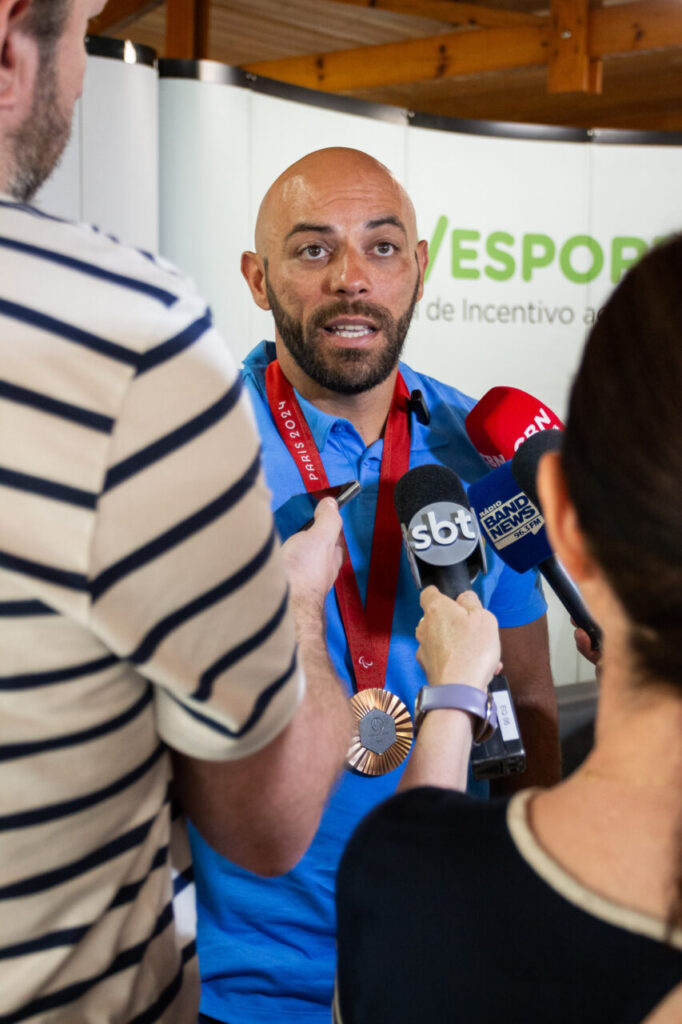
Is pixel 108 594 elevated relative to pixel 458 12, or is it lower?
lower

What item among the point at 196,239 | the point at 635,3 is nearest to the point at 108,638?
the point at 196,239

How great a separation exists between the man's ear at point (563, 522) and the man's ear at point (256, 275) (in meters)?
1.19

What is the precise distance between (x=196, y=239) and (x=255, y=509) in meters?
2.45

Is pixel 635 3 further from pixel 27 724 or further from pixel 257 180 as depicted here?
pixel 27 724

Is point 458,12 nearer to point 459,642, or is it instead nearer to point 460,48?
point 460,48

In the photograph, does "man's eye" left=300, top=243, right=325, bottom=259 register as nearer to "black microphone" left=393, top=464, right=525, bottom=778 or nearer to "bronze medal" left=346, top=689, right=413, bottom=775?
"black microphone" left=393, top=464, right=525, bottom=778

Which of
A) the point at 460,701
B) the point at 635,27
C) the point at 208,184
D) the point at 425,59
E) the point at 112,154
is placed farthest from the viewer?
the point at 425,59

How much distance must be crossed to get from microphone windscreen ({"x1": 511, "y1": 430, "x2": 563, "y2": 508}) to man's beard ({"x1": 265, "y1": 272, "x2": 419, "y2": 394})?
37 cm

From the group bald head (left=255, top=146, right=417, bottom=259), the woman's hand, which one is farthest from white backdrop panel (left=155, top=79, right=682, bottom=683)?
the woman's hand

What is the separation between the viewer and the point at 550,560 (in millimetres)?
1419

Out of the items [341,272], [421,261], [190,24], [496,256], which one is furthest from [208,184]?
[190,24]

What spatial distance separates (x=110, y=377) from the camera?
24.8 inches

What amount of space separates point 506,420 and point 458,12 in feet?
12.3

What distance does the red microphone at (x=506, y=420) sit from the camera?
5.15ft
